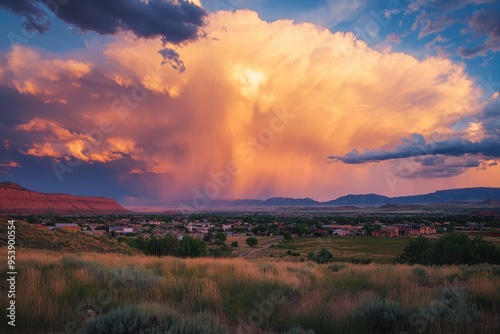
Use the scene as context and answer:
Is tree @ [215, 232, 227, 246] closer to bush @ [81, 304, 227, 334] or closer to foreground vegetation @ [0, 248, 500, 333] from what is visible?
foreground vegetation @ [0, 248, 500, 333]

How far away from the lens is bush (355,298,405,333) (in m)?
5.44

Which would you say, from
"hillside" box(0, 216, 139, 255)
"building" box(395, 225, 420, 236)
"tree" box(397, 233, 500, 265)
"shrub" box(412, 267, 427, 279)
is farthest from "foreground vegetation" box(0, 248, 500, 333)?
"building" box(395, 225, 420, 236)

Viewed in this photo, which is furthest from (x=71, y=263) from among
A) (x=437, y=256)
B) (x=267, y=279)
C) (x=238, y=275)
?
(x=437, y=256)

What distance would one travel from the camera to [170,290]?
7.68 m

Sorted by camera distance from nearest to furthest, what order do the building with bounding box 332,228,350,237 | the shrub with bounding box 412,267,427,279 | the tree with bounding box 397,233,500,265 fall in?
the shrub with bounding box 412,267,427,279 → the tree with bounding box 397,233,500,265 → the building with bounding box 332,228,350,237

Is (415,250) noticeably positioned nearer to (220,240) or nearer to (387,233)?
(220,240)

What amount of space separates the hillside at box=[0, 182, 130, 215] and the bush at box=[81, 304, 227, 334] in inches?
5076

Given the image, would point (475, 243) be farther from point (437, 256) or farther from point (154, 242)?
point (154, 242)

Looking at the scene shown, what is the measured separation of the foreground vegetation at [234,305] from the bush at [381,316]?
17mm

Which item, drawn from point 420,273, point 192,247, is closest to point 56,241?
point 192,247

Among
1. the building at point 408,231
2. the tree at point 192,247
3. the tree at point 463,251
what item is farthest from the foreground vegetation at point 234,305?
the building at point 408,231

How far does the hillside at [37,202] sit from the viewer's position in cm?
12560

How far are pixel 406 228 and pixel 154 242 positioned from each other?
82.4m

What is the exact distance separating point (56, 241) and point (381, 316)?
25.6 metres
